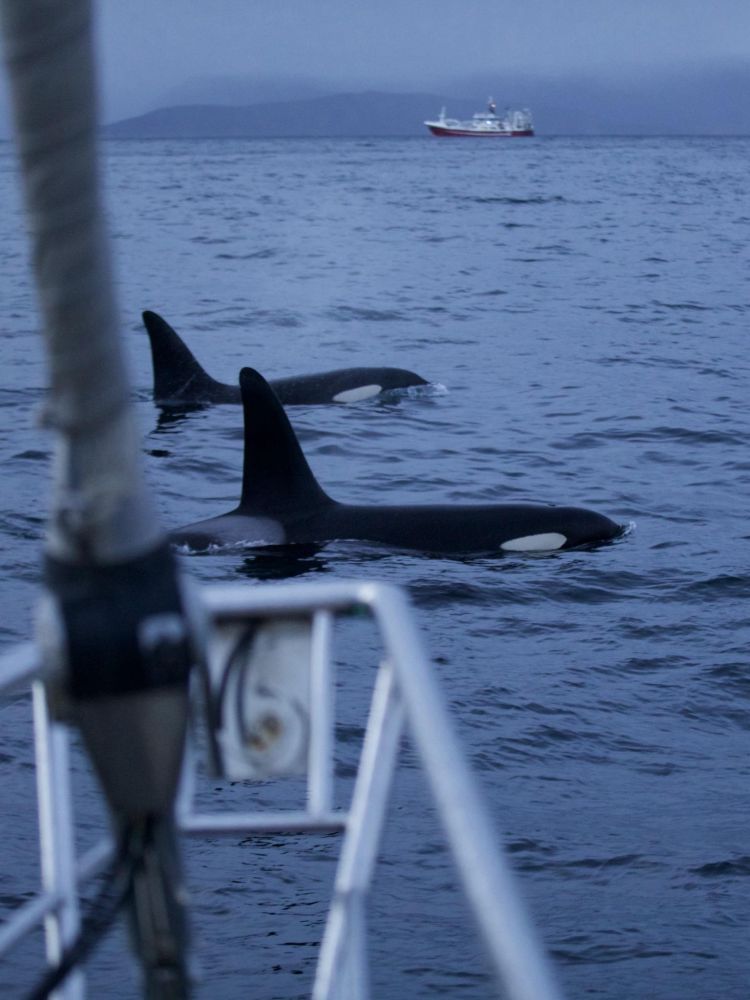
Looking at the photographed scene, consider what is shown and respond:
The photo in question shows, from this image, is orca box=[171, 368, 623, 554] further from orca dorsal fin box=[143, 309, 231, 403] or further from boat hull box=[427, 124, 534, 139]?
boat hull box=[427, 124, 534, 139]

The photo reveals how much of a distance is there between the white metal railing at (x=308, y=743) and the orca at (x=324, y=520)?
744 centimetres

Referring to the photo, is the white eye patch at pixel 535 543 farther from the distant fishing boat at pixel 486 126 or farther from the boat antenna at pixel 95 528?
the distant fishing boat at pixel 486 126

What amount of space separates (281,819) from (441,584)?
6.96 metres

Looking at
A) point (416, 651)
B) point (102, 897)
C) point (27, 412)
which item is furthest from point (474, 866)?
point (27, 412)

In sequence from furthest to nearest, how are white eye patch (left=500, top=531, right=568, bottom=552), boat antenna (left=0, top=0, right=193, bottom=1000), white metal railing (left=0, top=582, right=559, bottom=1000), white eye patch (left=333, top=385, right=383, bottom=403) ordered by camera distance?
white eye patch (left=333, top=385, right=383, bottom=403) → white eye patch (left=500, top=531, right=568, bottom=552) → white metal railing (left=0, top=582, right=559, bottom=1000) → boat antenna (left=0, top=0, right=193, bottom=1000)

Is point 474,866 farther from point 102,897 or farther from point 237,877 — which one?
point 237,877

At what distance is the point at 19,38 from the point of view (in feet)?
4.13

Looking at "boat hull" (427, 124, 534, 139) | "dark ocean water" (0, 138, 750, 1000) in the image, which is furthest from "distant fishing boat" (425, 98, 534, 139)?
"dark ocean water" (0, 138, 750, 1000)

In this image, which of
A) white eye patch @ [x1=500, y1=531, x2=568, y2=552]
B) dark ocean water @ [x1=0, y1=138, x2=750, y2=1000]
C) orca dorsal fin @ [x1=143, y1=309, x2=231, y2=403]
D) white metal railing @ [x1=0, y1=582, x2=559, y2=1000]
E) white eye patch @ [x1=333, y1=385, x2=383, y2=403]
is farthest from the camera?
white eye patch @ [x1=333, y1=385, x2=383, y2=403]

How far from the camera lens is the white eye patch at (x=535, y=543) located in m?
10.1

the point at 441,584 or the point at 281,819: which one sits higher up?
the point at 281,819

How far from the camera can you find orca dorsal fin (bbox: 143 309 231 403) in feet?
55.6

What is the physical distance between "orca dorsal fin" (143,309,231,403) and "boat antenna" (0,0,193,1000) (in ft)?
50.7

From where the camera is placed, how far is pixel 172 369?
17.1 metres
